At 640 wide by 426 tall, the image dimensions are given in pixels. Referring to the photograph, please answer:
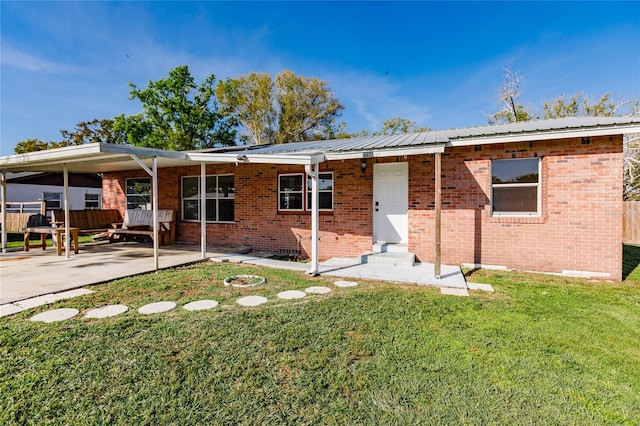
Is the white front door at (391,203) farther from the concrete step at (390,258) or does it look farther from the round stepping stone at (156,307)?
the round stepping stone at (156,307)

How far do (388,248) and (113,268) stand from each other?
6.35 m

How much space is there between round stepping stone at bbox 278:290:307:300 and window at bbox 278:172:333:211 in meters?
3.86

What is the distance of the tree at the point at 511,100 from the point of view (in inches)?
768

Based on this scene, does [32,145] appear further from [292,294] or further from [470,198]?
[470,198]

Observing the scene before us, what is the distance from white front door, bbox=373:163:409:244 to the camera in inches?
314

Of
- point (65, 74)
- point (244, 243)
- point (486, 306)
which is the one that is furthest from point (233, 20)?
point (486, 306)

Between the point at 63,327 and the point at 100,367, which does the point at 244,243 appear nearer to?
the point at 63,327

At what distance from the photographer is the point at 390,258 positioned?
7.49 metres

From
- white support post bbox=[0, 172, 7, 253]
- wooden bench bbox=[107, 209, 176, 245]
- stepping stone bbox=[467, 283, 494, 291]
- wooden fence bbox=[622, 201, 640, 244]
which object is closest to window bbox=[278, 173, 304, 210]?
wooden bench bbox=[107, 209, 176, 245]

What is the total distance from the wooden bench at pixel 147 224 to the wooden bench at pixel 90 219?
542 millimetres

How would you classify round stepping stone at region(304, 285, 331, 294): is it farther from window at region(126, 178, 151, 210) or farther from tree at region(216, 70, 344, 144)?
tree at region(216, 70, 344, 144)

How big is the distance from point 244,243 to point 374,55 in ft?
53.8

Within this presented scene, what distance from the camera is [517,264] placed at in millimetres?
6961

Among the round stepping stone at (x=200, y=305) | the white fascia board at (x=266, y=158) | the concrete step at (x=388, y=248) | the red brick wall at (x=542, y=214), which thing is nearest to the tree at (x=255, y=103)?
the white fascia board at (x=266, y=158)
